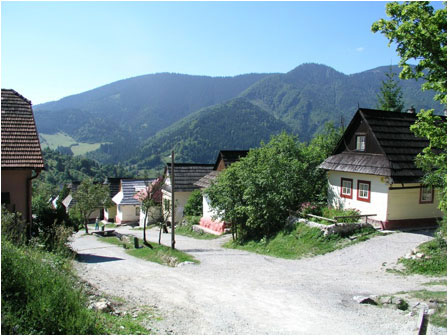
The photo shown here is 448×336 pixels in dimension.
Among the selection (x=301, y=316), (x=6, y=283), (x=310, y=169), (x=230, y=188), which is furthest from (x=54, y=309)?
(x=310, y=169)

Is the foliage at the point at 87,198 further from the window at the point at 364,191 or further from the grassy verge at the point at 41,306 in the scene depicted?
the grassy verge at the point at 41,306

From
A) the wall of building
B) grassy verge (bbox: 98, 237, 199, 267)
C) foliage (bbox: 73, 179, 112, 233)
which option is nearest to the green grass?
grassy verge (bbox: 98, 237, 199, 267)

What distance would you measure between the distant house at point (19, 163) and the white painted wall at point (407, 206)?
17.0 meters

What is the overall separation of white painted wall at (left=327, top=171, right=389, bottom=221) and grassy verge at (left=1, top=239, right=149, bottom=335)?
15.8m

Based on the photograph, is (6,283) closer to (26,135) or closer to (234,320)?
(234,320)

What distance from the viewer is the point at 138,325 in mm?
7461

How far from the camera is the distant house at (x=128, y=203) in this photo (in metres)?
51.2

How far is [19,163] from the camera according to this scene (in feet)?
51.4

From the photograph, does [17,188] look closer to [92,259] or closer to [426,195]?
[92,259]

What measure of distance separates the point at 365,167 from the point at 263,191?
19.5 ft

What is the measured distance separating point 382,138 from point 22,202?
18498mm

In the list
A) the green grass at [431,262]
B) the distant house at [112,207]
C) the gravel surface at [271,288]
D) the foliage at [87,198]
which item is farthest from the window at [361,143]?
the distant house at [112,207]

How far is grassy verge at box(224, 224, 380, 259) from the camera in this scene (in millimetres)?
17750

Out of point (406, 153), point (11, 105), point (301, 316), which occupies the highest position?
point (11, 105)
